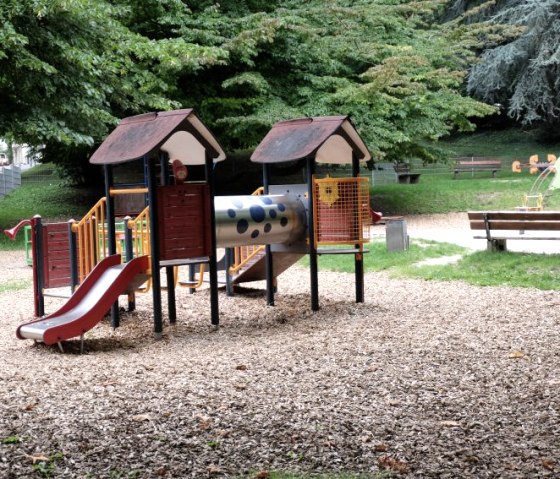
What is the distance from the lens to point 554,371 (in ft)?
21.4

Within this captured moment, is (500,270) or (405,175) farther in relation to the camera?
(405,175)

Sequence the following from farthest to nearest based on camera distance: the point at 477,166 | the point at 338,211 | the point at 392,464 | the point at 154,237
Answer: the point at 477,166, the point at 338,211, the point at 154,237, the point at 392,464

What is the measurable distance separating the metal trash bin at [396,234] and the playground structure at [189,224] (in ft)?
13.5

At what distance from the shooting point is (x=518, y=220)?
13227mm

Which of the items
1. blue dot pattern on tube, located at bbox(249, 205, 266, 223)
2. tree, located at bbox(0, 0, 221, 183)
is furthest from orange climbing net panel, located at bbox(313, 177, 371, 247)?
tree, located at bbox(0, 0, 221, 183)

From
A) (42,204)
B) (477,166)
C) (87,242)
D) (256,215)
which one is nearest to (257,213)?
(256,215)

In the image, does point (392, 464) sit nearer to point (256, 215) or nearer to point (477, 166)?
point (256, 215)

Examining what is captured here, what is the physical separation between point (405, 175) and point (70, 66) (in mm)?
17573

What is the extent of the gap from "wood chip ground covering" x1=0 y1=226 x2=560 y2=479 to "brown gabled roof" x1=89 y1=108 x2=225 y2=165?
1.85 m

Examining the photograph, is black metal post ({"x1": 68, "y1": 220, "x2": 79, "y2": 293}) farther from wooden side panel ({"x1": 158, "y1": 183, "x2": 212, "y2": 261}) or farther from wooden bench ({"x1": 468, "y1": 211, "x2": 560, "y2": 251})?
wooden bench ({"x1": 468, "y1": 211, "x2": 560, "y2": 251})

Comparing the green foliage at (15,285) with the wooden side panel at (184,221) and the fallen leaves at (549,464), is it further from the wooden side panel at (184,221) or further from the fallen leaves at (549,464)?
the fallen leaves at (549,464)

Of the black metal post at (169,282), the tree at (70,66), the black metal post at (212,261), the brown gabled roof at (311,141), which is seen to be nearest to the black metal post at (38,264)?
the black metal post at (169,282)

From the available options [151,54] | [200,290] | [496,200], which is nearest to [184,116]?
[200,290]

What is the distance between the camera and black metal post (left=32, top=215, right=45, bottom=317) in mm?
10398
